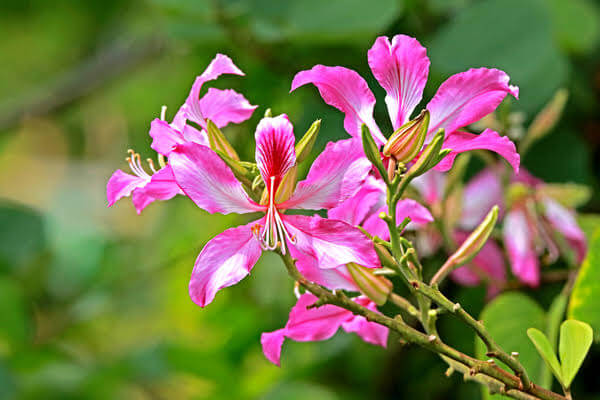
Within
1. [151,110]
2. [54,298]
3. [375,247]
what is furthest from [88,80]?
[375,247]

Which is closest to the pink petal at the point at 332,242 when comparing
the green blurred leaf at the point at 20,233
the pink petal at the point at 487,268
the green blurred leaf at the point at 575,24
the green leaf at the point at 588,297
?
the green leaf at the point at 588,297

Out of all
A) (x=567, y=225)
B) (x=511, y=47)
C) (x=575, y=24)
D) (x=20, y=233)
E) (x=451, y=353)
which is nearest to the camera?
(x=451, y=353)

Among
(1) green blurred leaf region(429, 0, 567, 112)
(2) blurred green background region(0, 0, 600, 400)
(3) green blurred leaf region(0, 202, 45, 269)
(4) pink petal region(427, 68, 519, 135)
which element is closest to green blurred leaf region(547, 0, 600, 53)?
(2) blurred green background region(0, 0, 600, 400)

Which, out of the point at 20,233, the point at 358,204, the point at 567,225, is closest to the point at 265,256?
the point at 20,233

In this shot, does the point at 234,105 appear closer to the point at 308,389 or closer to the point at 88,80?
the point at 308,389

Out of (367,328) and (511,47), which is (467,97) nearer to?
(367,328)

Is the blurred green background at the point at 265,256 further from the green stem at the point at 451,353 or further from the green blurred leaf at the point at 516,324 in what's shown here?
the green stem at the point at 451,353
